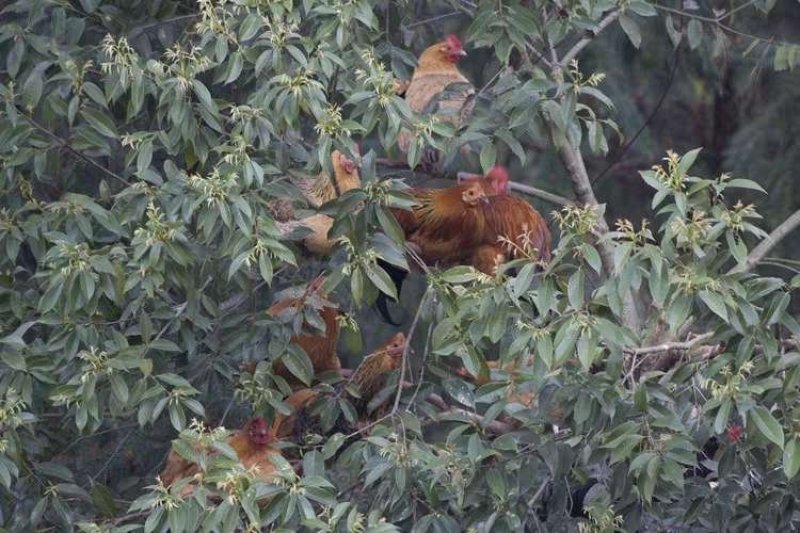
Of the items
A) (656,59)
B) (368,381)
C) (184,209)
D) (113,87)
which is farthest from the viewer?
(656,59)

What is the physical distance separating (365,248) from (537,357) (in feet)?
1.98

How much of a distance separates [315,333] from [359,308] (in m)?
0.25

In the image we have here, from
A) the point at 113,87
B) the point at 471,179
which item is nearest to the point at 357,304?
the point at 113,87

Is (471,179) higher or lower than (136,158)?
lower

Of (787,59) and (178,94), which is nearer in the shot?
(178,94)

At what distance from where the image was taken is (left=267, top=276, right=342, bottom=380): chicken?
13.2ft

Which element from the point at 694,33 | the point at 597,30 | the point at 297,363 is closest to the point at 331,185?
the point at 297,363

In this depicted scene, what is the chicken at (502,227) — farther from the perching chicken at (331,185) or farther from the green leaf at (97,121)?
the green leaf at (97,121)

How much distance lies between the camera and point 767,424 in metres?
3.17

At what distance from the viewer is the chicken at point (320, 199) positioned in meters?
4.05

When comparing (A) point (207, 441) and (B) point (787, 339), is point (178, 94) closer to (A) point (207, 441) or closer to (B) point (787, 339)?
(A) point (207, 441)

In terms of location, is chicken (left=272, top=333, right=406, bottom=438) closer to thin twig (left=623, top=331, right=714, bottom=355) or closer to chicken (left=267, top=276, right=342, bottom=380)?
chicken (left=267, top=276, right=342, bottom=380)

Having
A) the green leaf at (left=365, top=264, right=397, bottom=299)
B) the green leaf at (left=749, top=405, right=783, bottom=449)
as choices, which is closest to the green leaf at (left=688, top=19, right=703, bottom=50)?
the green leaf at (left=365, top=264, right=397, bottom=299)

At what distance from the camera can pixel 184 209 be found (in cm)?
367
